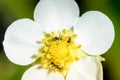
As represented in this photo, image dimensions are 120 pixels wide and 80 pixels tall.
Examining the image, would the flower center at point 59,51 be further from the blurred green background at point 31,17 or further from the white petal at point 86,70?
the blurred green background at point 31,17

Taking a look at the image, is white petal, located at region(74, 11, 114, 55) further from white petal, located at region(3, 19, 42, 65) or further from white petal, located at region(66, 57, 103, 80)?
white petal, located at region(3, 19, 42, 65)

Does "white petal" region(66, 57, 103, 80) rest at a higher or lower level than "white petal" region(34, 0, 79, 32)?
lower

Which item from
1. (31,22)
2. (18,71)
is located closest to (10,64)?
(18,71)

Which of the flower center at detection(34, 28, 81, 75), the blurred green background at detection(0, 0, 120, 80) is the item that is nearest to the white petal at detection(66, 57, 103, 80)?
the flower center at detection(34, 28, 81, 75)

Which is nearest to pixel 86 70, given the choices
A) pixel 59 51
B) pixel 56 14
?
pixel 59 51

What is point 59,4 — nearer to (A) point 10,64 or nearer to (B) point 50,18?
(B) point 50,18

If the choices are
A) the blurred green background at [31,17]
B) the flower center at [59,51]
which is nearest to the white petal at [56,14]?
the flower center at [59,51]

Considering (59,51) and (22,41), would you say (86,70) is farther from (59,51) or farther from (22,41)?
(22,41)
